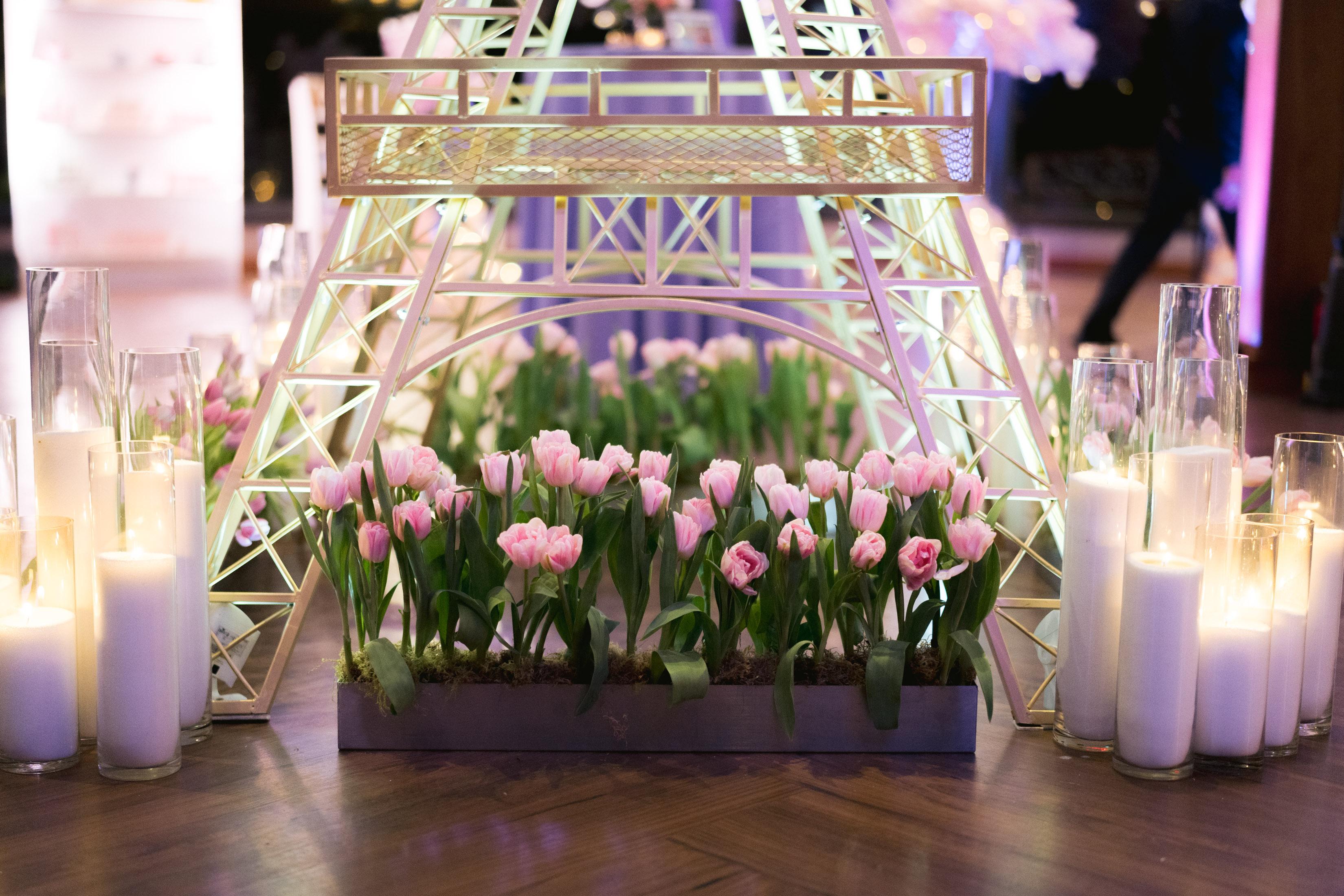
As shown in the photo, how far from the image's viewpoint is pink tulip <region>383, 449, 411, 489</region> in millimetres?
1797

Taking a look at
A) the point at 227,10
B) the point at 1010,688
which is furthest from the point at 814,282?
the point at 227,10

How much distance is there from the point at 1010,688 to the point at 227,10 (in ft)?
19.6

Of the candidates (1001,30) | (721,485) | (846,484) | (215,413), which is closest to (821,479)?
(846,484)

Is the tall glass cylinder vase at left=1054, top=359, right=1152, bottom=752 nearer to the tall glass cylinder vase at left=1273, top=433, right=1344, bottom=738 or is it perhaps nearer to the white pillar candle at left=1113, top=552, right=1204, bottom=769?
the white pillar candle at left=1113, top=552, right=1204, bottom=769

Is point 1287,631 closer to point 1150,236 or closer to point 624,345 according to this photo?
point 624,345

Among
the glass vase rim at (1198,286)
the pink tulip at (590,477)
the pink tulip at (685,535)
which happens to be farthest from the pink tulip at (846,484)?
the glass vase rim at (1198,286)

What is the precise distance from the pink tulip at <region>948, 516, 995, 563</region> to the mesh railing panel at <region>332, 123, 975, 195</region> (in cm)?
55

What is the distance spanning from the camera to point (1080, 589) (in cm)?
178

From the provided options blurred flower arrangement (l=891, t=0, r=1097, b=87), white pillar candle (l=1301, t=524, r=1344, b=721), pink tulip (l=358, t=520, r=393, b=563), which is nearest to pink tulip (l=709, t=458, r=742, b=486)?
pink tulip (l=358, t=520, r=393, b=563)

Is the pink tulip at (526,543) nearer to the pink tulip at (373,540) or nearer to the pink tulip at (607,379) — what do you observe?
the pink tulip at (373,540)

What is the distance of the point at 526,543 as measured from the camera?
1.66 metres

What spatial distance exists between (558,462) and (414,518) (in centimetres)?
21

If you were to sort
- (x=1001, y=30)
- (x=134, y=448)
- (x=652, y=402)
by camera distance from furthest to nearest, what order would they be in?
(x=1001, y=30)
(x=652, y=402)
(x=134, y=448)

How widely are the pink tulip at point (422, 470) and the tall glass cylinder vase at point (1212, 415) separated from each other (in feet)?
3.45
